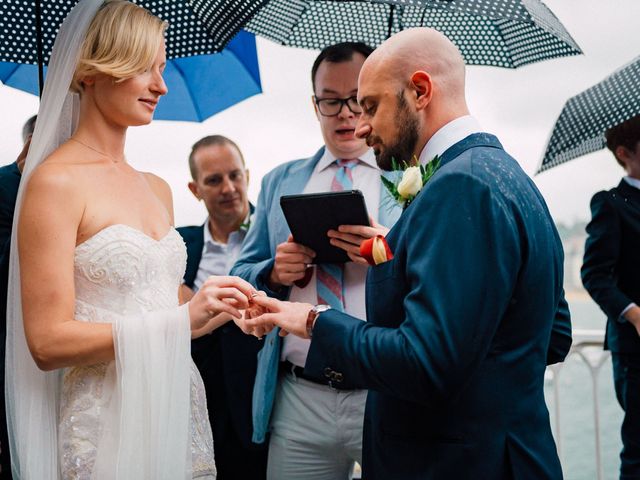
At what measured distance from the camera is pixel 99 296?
7.64 feet

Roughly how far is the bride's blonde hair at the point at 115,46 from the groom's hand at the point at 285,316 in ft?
2.68

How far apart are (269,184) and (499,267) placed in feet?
5.37

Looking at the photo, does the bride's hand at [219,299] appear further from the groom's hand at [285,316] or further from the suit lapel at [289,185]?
the suit lapel at [289,185]

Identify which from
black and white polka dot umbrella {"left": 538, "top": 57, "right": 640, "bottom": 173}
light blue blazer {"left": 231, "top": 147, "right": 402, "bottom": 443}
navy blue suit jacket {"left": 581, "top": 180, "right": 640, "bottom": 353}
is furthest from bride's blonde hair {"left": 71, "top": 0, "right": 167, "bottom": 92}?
navy blue suit jacket {"left": 581, "top": 180, "right": 640, "bottom": 353}

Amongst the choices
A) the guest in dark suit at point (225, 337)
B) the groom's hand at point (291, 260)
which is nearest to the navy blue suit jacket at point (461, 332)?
the groom's hand at point (291, 260)

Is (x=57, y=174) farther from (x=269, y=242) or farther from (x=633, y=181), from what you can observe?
(x=633, y=181)

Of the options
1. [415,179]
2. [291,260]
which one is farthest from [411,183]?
[291,260]

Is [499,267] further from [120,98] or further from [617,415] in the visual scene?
[617,415]

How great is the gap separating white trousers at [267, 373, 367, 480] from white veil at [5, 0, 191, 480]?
72 centimetres

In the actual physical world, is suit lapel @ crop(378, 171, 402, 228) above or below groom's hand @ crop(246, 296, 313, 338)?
above

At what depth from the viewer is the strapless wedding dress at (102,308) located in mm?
2256

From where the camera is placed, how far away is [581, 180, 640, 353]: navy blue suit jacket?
4.17m

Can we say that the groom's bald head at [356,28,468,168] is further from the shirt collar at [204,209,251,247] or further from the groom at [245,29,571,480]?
the shirt collar at [204,209,251,247]

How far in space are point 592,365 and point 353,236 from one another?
9.00 feet
